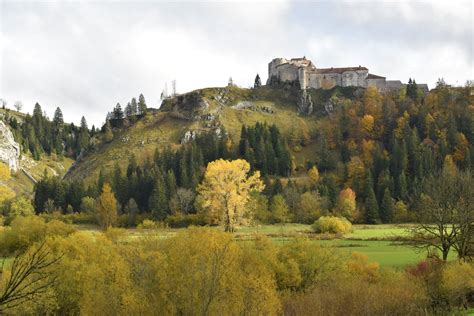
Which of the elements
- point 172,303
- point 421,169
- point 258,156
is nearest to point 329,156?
point 258,156

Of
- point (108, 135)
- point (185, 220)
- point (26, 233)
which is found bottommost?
point (185, 220)

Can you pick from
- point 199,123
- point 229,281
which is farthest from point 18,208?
point 229,281

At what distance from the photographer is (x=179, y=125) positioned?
181250mm

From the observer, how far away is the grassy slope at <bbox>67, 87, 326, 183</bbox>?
164 meters

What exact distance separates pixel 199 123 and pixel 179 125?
949 cm

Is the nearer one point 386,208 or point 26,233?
point 26,233

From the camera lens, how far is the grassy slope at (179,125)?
16446cm

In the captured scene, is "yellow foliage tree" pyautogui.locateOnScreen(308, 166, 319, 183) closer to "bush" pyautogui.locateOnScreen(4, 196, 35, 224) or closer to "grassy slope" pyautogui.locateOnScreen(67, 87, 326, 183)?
"grassy slope" pyautogui.locateOnScreen(67, 87, 326, 183)

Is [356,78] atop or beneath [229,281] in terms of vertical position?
atop

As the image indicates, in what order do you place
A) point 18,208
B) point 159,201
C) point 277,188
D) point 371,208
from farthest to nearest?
point 277,188 → point 18,208 → point 159,201 → point 371,208

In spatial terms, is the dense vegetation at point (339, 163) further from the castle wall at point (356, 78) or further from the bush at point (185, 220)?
the castle wall at point (356, 78)

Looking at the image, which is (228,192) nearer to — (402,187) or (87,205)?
(87,205)

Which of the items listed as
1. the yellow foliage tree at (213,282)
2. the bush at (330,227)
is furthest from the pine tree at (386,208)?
the yellow foliage tree at (213,282)

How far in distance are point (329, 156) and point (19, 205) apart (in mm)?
84324
